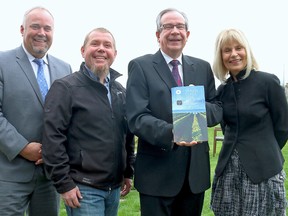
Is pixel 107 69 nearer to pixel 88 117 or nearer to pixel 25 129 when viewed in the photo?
pixel 88 117

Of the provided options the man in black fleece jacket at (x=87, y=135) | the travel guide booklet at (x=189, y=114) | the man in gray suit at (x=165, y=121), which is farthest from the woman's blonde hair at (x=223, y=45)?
the man in black fleece jacket at (x=87, y=135)

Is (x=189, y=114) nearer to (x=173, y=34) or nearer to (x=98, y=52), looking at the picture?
(x=173, y=34)

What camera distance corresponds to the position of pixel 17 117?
9.96 ft

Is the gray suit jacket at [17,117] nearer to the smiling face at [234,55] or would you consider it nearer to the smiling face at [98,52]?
the smiling face at [98,52]

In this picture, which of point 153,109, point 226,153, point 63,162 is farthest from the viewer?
point 226,153

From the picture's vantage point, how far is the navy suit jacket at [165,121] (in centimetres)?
290

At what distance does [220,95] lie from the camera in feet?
10.8

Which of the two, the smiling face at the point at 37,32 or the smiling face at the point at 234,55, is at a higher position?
the smiling face at the point at 37,32

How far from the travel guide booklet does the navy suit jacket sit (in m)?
0.18

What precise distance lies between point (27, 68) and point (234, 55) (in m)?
1.78

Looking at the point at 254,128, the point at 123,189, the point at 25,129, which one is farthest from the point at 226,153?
the point at 25,129

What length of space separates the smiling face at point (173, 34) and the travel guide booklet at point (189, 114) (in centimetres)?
47

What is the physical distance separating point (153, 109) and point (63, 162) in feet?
2.64

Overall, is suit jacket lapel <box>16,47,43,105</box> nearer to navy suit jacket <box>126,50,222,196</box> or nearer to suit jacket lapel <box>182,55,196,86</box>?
navy suit jacket <box>126,50,222,196</box>
